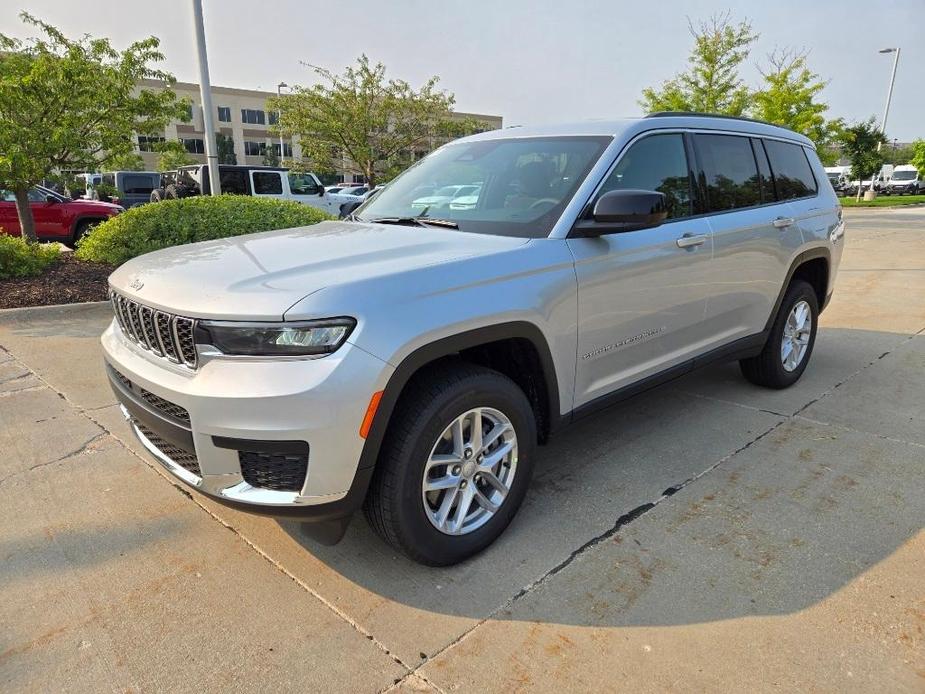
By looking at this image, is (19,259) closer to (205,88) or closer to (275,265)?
(205,88)

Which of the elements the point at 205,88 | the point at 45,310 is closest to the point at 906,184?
the point at 205,88

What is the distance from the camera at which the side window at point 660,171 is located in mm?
3205

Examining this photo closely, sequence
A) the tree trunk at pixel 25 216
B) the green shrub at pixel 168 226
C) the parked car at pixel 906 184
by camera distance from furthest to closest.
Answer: the parked car at pixel 906 184 → the tree trunk at pixel 25 216 → the green shrub at pixel 168 226

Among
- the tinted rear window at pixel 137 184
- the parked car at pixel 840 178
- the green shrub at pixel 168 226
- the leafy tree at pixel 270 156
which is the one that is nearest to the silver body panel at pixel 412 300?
the green shrub at pixel 168 226

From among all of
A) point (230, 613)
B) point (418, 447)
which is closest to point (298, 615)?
point (230, 613)

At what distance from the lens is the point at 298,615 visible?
2.37 meters

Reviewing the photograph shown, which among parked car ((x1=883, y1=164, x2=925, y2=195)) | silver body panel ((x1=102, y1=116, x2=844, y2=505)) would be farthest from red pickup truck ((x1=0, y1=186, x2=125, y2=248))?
parked car ((x1=883, y1=164, x2=925, y2=195))

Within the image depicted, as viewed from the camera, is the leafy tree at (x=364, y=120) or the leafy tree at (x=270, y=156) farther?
the leafy tree at (x=270, y=156)

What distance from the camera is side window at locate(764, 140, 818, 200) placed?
4.38 metres

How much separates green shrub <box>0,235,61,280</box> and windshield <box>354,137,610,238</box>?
19.3ft

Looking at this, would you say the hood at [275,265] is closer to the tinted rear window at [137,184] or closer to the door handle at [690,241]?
the door handle at [690,241]

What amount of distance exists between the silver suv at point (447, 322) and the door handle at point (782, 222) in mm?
42

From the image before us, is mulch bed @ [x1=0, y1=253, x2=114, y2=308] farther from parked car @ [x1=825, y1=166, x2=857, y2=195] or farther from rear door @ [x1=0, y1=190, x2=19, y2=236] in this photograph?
parked car @ [x1=825, y1=166, x2=857, y2=195]

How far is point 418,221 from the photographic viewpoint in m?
3.26
